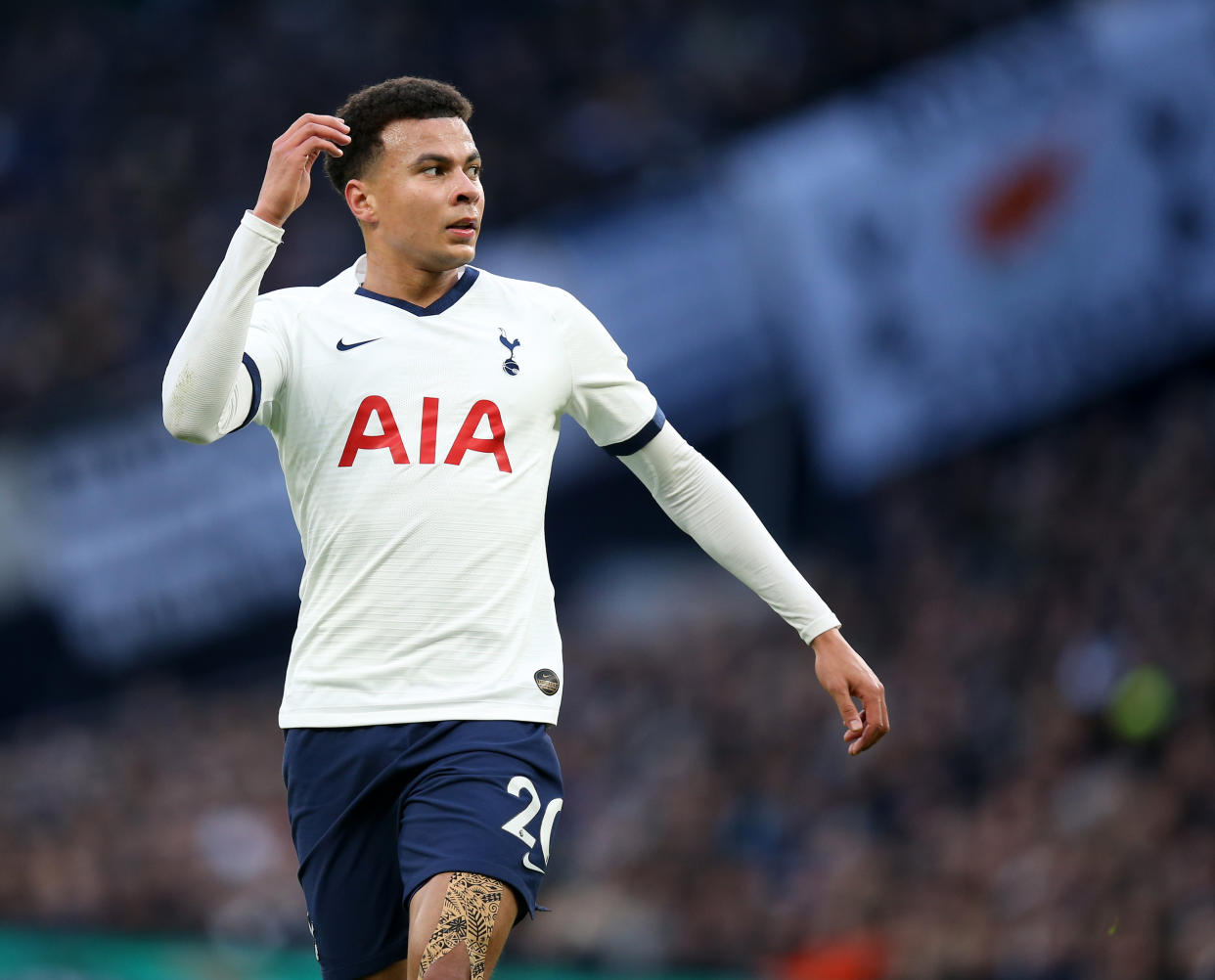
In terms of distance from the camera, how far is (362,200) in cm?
412

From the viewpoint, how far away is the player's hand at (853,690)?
3.97 metres

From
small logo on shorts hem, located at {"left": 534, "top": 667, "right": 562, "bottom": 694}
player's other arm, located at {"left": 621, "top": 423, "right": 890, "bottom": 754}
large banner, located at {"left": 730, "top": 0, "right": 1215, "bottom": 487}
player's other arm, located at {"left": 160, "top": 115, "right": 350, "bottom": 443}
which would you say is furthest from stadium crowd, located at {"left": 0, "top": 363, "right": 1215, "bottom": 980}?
player's other arm, located at {"left": 160, "top": 115, "right": 350, "bottom": 443}

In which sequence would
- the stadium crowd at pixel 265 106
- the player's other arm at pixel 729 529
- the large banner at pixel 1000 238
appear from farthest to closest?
the stadium crowd at pixel 265 106
the large banner at pixel 1000 238
the player's other arm at pixel 729 529

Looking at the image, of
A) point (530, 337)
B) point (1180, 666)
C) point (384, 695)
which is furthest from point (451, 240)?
point (1180, 666)

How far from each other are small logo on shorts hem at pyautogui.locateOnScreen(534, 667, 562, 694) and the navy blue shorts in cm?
8

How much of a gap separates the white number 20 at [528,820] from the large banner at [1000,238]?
10380mm

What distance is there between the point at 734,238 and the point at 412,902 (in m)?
11.0

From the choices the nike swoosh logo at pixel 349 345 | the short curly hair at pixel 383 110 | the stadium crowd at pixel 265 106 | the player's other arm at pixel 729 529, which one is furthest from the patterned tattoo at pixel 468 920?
the stadium crowd at pixel 265 106

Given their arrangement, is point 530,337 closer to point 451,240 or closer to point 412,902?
point 451,240

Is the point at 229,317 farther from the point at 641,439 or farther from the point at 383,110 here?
the point at 641,439

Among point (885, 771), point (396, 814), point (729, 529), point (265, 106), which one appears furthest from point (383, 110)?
point (265, 106)

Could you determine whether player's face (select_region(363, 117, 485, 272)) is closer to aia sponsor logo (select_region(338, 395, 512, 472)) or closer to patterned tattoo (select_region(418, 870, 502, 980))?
aia sponsor logo (select_region(338, 395, 512, 472))

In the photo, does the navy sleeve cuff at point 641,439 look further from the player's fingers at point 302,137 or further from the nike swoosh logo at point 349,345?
the player's fingers at point 302,137

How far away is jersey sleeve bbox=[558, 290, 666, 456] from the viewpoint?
13.5 ft
